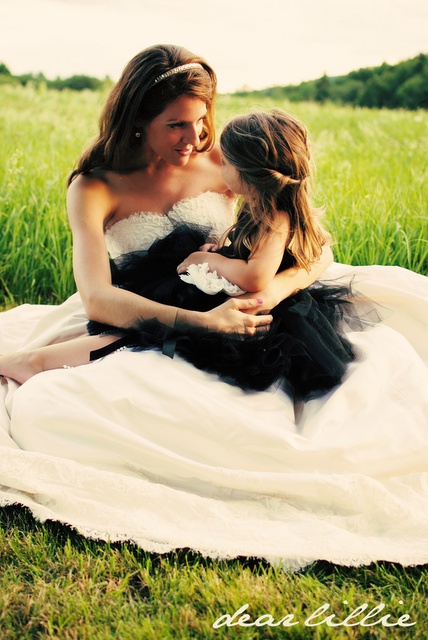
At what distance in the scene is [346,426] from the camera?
2.55 meters

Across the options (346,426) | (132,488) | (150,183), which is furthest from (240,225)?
(132,488)

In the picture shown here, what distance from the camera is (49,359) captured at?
318 centimetres

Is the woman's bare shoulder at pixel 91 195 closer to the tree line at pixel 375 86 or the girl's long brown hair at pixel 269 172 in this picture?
the girl's long brown hair at pixel 269 172

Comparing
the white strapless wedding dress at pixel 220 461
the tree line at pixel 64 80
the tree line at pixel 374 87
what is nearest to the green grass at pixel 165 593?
the white strapless wedding dress at pixel 220 461

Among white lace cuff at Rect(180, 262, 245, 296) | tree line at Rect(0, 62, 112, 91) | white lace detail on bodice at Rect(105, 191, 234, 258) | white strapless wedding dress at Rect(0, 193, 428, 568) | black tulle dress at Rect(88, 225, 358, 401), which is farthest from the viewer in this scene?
tree line at Rect(0, 62, 112, 91)

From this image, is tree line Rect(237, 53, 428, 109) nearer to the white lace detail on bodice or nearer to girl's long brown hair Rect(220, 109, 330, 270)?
the white lace detail on bodice

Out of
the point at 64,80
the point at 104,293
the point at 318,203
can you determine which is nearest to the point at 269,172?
the point at 104,293

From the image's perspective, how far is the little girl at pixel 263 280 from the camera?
9.00ft

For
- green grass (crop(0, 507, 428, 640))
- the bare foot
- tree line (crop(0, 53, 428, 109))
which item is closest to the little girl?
the bare foot

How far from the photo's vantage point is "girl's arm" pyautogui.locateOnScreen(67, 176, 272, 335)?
2768 millimetres

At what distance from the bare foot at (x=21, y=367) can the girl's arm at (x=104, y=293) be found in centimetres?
34

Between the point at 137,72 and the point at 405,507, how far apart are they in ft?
7.02

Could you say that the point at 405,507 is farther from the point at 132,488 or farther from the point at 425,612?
the point at 132,488

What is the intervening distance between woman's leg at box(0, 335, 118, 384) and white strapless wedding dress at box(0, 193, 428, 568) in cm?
37
